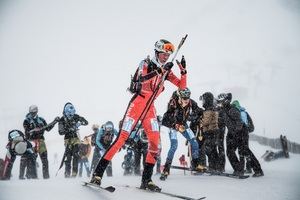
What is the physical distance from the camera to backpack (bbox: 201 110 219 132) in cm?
920

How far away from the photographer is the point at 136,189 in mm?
5699

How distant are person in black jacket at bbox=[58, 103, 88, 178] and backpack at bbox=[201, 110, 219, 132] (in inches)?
147

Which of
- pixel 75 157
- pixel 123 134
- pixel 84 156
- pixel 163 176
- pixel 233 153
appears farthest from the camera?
pixel 84 156

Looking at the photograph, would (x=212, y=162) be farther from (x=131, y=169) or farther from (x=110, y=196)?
(x=110, y=196)

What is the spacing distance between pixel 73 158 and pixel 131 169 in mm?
3365

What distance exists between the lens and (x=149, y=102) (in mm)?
5637

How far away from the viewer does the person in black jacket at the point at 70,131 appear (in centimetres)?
994

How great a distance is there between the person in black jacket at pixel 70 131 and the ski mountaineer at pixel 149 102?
4.77m

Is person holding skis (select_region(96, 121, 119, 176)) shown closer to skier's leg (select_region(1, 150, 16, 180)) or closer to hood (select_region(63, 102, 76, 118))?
hood (select_region(63, 102, 76, 118))

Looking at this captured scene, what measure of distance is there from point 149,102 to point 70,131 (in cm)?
512

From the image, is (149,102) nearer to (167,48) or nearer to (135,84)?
(135,84)

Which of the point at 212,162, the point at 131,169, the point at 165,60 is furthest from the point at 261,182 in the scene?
the point at 131,169

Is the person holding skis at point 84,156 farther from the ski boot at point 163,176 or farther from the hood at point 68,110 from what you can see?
the ski boot at point 163,176

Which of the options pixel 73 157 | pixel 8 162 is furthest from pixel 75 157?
pixel 8 162
